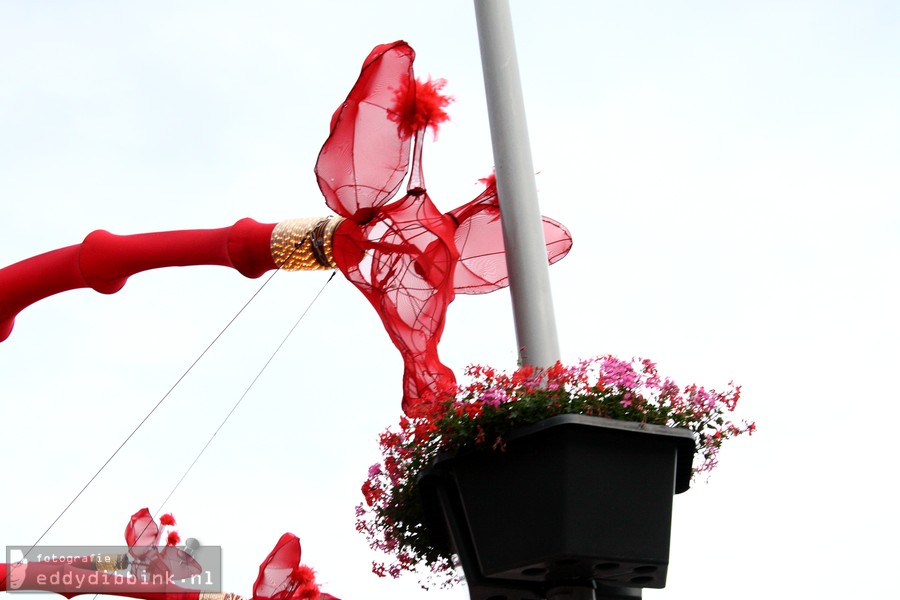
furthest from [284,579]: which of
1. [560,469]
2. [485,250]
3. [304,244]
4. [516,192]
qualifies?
[560,469]

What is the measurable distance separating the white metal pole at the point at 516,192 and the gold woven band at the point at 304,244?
85cm

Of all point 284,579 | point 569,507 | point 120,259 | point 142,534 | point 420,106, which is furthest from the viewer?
point 142,534

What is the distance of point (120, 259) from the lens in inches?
140

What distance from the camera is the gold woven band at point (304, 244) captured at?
9.95ft

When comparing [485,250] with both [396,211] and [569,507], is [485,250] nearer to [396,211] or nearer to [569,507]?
[396,211]

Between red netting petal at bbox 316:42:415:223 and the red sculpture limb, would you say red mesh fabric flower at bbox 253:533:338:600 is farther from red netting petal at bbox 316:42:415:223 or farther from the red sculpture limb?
red netting petal at bbox 316:42:415:223

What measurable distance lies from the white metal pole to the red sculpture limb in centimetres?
114

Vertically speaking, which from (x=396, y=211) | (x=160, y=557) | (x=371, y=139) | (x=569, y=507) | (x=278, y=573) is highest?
(x=371, y=139)

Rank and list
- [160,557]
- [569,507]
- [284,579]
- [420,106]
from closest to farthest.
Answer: [569,507], [420,106], [284,579], [160,557]

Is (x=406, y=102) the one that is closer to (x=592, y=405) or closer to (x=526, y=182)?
(x=526, y=182)

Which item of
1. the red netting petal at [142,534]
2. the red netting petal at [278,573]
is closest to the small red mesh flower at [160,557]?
the red netting petal at [142,534]

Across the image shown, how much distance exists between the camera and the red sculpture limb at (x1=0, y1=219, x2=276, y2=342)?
327 cm

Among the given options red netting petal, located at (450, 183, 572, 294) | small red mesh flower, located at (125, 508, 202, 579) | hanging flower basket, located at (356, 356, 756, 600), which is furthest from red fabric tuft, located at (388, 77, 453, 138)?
small red mesh flower, located at (125, 508, 202, 579)

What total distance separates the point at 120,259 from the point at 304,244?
83cm
